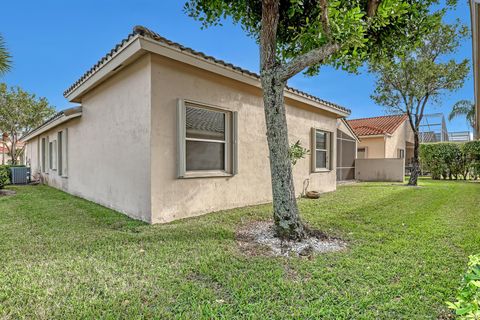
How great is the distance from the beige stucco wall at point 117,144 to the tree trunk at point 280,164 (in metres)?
2.63

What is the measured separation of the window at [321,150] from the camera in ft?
34.3

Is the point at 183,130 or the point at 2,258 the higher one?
the point at 183,130

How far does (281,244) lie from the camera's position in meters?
4.49

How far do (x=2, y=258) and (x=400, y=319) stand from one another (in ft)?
16.3

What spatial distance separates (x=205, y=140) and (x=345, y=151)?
11848mm

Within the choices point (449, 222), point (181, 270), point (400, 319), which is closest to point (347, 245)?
point (400, 319)

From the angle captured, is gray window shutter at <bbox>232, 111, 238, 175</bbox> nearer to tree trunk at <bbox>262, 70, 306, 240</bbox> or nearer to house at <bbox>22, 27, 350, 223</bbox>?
house at <bbox>22, 27, 350, 223</bbox>

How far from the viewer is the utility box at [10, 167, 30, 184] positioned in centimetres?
1377

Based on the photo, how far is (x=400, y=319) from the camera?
251 centimetres

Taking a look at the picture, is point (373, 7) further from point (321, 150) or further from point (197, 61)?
point (321, 150)

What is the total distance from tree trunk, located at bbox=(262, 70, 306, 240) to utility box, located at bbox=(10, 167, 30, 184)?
15086mm

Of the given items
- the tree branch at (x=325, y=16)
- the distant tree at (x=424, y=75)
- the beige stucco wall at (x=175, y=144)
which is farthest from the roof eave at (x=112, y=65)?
the distant tree at (x=424, y=75)

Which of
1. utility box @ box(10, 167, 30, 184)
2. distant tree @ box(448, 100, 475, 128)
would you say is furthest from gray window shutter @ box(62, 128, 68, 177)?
distant tree @ box(448, 100, 475, 128)

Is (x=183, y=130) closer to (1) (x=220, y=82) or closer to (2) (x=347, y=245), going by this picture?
(1) (x=220, y=82)
